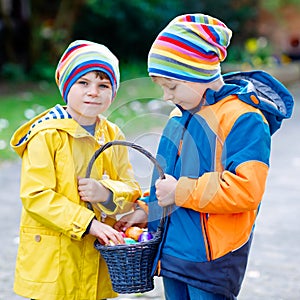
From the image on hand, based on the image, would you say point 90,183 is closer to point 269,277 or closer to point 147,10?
point 269,277

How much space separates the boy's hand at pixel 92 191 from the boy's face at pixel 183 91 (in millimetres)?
453

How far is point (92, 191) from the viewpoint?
9.26 feet

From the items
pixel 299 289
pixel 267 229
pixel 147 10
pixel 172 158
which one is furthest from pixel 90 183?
pixel 147 10

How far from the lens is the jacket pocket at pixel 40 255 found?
2865mm

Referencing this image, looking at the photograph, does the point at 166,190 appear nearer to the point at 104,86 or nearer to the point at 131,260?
the point at 131,260

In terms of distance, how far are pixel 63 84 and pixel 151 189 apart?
561 mm

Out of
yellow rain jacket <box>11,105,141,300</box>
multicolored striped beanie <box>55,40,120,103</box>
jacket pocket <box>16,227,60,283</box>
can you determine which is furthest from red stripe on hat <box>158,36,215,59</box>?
jacket pocket <box>16,227,60,283</box>

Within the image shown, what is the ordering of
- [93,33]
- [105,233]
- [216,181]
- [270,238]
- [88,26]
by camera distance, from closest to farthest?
[216,181]
[105,233]
[270,238]
[88,26]
[93,33]

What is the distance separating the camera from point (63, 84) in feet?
9.45

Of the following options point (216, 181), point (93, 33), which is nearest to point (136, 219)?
point (216, 181)

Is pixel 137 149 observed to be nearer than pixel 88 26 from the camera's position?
Yes

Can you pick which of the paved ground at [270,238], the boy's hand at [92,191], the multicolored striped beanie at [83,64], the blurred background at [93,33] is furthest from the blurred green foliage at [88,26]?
the boy's hand at [92,191]

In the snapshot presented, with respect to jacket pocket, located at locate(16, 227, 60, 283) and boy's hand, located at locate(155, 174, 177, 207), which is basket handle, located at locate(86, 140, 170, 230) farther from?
jacket pocket, located at locate(16, 227, 60, 283)

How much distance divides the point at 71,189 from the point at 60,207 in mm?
100
